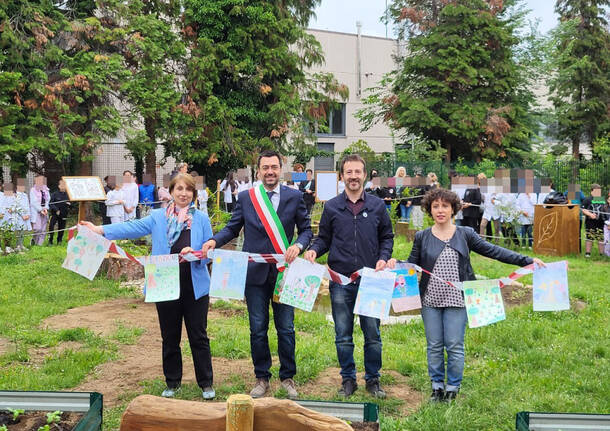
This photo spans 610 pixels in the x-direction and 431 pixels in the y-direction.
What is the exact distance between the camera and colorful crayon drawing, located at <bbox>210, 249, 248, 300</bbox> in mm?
5465

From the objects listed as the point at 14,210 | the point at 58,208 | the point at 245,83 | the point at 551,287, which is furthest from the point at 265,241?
the point at 245,83

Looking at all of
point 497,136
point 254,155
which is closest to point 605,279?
point 254,155

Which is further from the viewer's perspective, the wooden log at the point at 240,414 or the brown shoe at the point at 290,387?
the brown shoe at the point at 290,387

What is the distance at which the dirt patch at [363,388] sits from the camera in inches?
222

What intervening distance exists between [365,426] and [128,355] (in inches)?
152

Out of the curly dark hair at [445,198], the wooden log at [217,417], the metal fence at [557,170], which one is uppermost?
the metal fence at [557,170]

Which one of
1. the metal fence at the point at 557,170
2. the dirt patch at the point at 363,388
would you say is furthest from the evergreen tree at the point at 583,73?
the dirt patch at the point at 363,388

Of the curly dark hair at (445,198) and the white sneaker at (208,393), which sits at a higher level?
the curly dark hair at (445,198)

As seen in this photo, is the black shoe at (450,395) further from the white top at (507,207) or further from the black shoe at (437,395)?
the white top at (507,207)

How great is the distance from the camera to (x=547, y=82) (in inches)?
1375

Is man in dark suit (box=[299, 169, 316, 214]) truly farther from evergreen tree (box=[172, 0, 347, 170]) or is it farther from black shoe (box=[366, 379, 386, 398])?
black shoe (box=[366, 379, 386, 398])

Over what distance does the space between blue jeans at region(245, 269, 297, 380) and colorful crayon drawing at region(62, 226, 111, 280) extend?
4.13 feet

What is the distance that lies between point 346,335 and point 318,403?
147cm

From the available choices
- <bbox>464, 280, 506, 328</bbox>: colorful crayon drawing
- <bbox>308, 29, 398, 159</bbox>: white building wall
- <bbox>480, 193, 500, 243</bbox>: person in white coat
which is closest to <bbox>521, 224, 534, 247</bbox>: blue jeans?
<bbox>480, 193, 500, 243</bbox>: person in white coat
